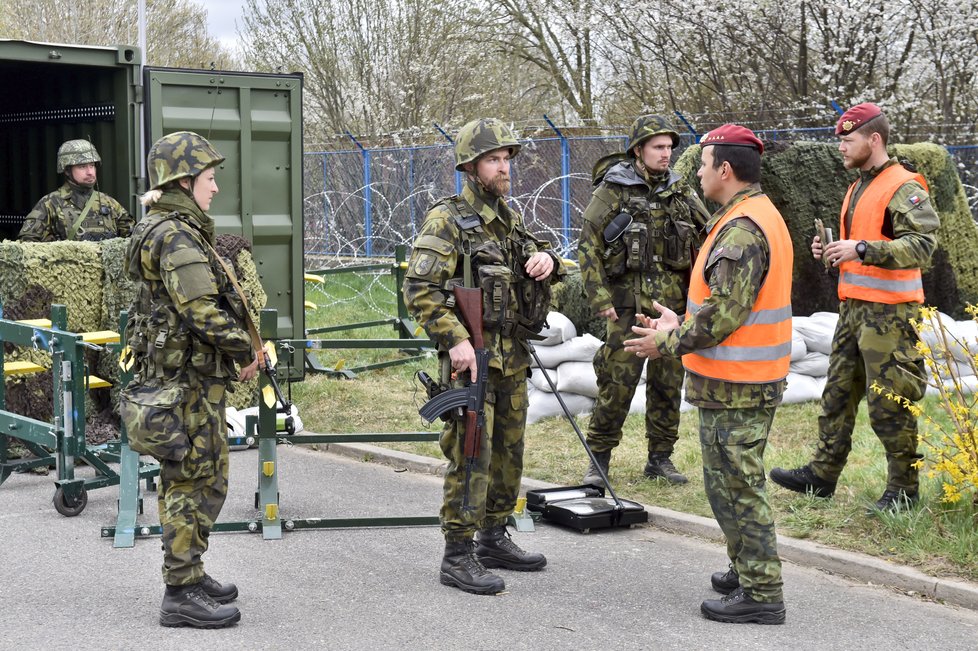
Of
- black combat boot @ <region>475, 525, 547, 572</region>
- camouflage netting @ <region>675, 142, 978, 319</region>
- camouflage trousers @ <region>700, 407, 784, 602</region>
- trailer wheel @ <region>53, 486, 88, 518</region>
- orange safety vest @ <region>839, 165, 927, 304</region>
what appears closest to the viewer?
camouflage trousers @ <region>700, 407, 784, 602</region>

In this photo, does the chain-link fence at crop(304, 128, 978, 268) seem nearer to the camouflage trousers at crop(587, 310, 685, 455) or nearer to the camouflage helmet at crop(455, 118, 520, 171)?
the camouflage trousers at crop(587, 310, 685, 455)

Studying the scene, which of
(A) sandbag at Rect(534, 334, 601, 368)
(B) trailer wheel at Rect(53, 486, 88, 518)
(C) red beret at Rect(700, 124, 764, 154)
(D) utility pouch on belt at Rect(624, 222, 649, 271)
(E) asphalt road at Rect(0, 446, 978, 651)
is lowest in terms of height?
(E) asphalt road at Rect(0, 446, 978, 651)

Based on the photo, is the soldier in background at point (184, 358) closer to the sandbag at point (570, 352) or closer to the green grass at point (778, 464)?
the green grass at point (778, 464)

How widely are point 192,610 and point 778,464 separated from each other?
4.00 m

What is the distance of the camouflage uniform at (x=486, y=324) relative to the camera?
504cm

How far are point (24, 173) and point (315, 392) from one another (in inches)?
179

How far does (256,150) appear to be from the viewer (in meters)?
9.36

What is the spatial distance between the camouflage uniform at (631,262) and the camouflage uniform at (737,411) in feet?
5.84

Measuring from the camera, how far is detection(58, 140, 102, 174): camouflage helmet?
9.51m

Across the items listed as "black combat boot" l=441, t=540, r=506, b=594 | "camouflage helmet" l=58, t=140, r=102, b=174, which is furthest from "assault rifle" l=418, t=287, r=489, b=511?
"camouflage helmet" l=58, t=140, r=102, b=174

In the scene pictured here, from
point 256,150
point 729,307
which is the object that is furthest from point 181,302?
point 256,150

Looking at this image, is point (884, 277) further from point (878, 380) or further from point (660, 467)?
point (660, 467)

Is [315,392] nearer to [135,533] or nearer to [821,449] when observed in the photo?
[135,533]

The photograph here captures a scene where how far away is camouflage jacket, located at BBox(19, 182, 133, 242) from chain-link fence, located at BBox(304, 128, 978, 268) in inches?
194
